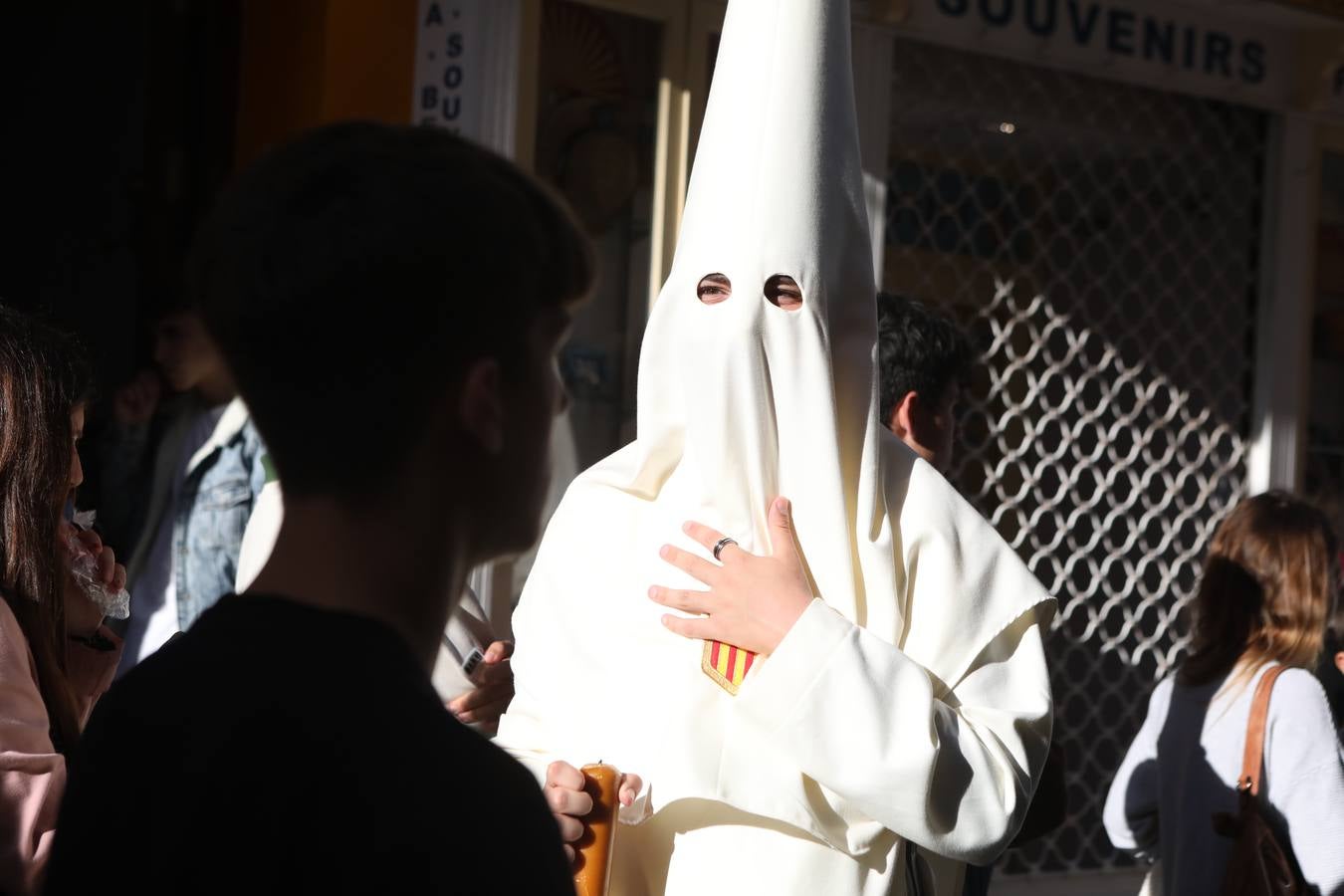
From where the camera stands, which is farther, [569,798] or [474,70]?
[474,70]

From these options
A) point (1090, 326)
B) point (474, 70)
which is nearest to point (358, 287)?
point (474, 70)

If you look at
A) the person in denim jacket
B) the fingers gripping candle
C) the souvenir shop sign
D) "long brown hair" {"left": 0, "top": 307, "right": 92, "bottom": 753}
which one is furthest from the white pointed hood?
the souvenir shop sign

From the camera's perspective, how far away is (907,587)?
201 cm

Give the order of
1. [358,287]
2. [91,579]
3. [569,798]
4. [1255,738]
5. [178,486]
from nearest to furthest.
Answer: [358,287] → [569,798] → [91,579] → [1255,738] → [178,486]

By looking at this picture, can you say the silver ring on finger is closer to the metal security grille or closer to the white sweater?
the white sweater

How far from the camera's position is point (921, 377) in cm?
262

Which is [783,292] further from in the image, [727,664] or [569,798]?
[569,798]

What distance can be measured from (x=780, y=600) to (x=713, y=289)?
496mm

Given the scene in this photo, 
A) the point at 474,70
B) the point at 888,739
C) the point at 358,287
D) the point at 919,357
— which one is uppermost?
the point at 474,70

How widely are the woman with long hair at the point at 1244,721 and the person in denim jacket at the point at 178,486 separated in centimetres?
230

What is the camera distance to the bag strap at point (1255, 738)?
2797 millimetres

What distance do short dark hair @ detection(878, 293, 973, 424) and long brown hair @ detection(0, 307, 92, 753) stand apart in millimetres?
1326

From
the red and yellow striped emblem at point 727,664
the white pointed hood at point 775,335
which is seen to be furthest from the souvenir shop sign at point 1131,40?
the red and yellow striped emblem at point 727,664

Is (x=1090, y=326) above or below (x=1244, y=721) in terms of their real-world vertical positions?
above
